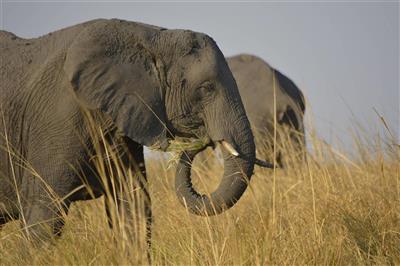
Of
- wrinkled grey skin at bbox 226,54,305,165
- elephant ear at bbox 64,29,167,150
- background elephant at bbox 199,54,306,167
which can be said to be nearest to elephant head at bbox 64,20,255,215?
elephant ear at bbox 64,29,167,150

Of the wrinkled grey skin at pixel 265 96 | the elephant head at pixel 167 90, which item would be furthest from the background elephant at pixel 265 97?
the elephant head at pixel 167 90

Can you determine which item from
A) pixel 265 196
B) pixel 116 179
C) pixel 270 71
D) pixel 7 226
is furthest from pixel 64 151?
pixel 270 71

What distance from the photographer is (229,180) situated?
5258mm

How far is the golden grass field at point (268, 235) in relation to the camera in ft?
14.5

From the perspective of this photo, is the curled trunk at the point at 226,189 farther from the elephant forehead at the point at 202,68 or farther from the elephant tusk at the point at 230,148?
the elephant forehead at the point at 202,68

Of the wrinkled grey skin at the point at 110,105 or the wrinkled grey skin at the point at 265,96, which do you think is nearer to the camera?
the wrinkled grey skin at the point at 110,105

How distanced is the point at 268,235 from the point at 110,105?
4.76 feet

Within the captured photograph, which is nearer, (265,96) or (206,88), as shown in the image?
(206,88)

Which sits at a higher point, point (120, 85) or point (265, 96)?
point (120, 85)

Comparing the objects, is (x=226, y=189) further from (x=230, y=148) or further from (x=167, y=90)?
(x=167, y=90)

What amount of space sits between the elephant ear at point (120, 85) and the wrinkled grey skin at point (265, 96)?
6.61 meters

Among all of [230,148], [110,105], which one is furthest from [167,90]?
[230,148]

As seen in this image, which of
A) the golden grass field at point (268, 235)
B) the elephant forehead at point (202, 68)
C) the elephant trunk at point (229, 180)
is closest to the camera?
the golden grass field at point (268, 235)

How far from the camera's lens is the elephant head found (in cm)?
527
